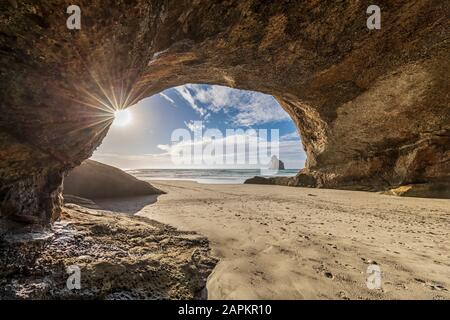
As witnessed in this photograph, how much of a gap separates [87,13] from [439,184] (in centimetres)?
1124

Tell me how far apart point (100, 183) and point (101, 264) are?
6.56 meters

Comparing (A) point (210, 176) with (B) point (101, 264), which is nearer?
(B) point (101, 264)

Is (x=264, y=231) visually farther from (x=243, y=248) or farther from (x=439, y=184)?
(x=439, y=184)

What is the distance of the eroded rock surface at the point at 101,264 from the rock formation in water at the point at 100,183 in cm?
521

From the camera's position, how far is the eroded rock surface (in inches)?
73.0

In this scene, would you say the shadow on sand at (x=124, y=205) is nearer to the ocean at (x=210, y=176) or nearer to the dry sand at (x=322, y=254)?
the dry sand at (x=322, y=254)

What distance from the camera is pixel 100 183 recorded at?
7.94 meters

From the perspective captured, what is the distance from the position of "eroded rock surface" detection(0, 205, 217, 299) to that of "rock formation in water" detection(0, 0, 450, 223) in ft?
1.92

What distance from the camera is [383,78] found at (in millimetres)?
8133

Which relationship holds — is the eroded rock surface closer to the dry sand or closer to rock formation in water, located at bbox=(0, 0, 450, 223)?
the dry sand

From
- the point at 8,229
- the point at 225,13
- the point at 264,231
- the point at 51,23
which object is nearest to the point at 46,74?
the point at 51,23
